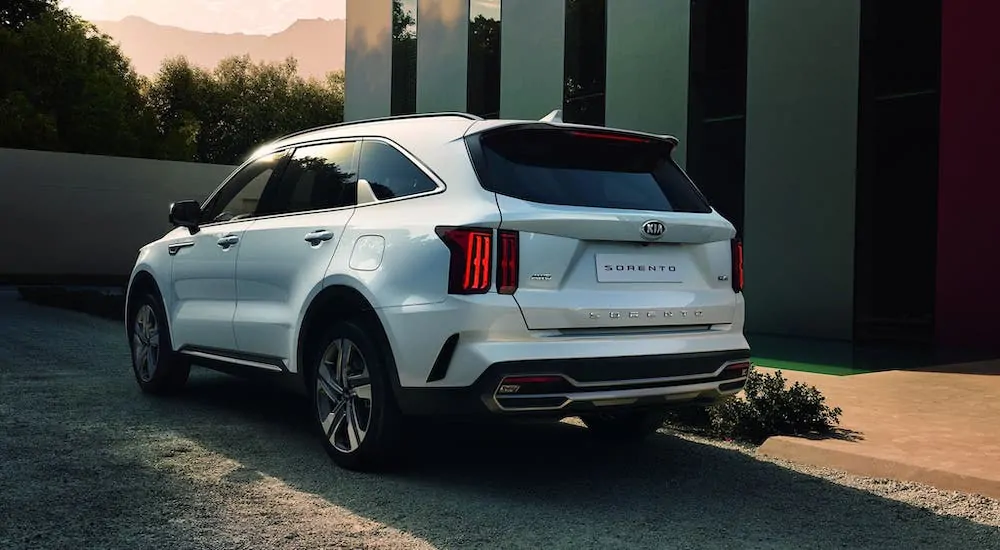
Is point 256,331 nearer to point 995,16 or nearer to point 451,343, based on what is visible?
point 451,343

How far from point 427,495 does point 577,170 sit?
5.77 feet

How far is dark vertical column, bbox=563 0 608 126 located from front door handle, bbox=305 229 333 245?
38.8ft

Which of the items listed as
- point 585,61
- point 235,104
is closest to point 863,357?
point 585,61

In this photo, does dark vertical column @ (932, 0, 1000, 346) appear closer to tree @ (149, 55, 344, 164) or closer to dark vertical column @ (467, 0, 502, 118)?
dark vertical column @ (467, 0, 502, 118)

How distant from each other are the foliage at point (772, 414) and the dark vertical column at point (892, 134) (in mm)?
7098

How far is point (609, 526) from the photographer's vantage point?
431 centimetres

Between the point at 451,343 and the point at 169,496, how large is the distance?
60.0 inches

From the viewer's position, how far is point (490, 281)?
14.5 feet

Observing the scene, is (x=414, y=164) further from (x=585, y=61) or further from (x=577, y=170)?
(x=585, y=61)

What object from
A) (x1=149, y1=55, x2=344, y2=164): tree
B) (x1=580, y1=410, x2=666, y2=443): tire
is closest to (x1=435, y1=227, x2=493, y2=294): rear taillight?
(x1=580, y1=410, x2=666, y2=443): tire

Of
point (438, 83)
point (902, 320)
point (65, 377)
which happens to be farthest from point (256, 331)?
point (438, 83)

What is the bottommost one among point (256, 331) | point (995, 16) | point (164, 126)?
point (256, 331)

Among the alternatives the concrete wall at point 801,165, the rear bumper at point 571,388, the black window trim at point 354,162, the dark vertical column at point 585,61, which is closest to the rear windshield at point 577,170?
the black window trim at point 354,162

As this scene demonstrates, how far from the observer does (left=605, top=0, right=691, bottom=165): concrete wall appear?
50.5ft
